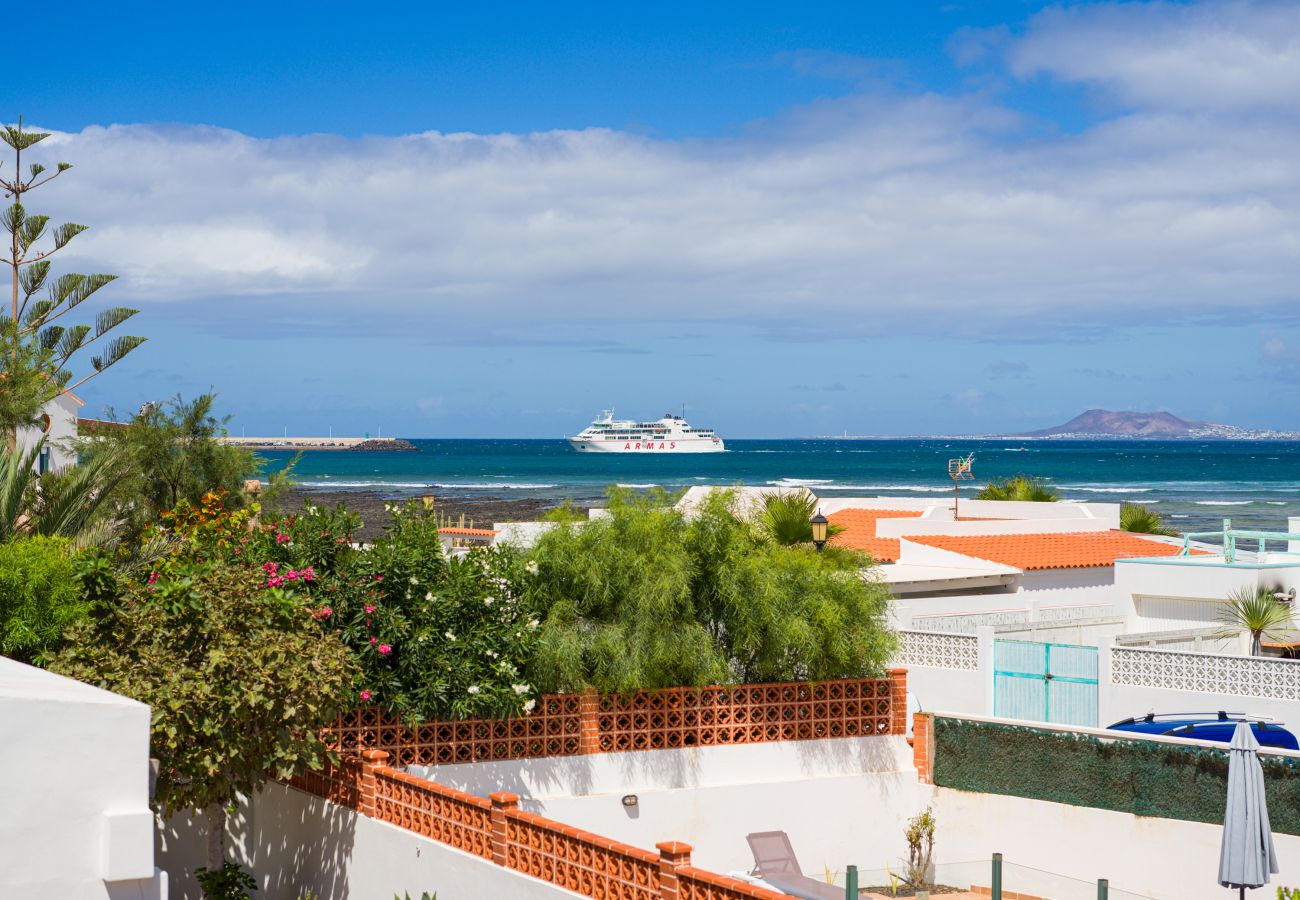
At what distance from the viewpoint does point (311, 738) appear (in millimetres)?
10555

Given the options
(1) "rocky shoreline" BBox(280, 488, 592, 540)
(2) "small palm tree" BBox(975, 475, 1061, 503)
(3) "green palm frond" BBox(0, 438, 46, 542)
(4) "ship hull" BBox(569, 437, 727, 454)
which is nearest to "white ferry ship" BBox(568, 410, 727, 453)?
(4) "ship hull" BBox(569, 437, 727, 454)

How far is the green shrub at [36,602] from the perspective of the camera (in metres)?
10.7

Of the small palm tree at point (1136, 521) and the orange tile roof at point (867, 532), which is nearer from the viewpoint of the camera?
the orange tile roof at point (867, 532)

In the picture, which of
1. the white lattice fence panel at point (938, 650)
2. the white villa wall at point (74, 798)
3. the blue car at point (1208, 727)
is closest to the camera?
the white villa wall at point (74, 798)

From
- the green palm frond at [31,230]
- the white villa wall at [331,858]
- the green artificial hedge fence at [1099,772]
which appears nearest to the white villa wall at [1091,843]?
the green artificial hedge fence at [1099,772]

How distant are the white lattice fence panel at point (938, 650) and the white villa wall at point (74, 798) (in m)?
11.1

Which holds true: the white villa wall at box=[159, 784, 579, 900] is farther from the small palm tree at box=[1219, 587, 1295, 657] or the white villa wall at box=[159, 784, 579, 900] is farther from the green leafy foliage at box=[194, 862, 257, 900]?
the small palm tree at box=[1219, 587, 1295, 657]

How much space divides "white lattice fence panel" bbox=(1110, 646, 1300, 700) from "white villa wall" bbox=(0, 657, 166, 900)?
11.7 metres

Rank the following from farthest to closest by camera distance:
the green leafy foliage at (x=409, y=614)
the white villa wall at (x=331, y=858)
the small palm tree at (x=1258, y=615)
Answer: the small palm tree at (x=1258, y=615) < the green leafy foliage at (x=409, y=614) < the white villa wall at (x=331, y=858)

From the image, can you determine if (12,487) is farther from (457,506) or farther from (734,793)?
(457,506)

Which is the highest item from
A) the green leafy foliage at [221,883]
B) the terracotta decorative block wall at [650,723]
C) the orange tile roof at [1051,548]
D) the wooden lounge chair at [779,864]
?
the orange tile roof at [1051,548]

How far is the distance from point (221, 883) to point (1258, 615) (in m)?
13.5

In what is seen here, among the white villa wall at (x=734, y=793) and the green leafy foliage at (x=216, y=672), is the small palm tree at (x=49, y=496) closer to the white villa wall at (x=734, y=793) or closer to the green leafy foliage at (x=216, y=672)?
the green leafy foliage at (x=216, y=672)

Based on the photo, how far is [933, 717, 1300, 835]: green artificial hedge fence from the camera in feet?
42.8
